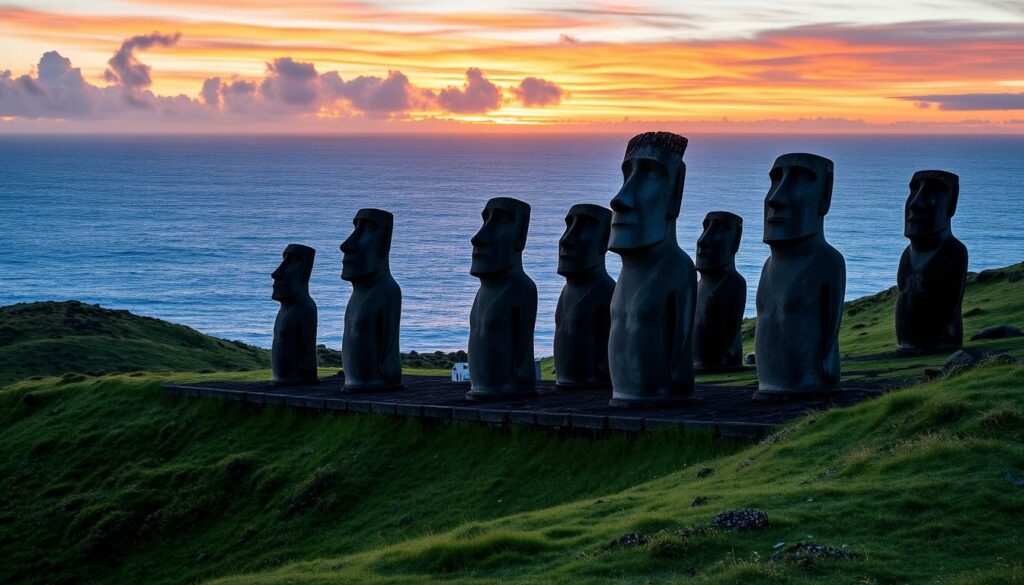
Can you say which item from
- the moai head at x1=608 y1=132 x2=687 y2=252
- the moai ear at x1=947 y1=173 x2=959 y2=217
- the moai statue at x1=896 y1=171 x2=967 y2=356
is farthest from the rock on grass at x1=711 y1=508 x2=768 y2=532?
the moai ear at x1=947 y1=173 x2=959 y2=217

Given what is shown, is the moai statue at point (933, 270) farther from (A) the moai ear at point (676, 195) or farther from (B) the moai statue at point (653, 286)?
(B) the moai statue at point (653, 286)

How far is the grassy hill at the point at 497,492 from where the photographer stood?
12492 millimetres

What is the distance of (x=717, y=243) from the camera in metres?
28.2

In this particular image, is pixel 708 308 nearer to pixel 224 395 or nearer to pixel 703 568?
pixel 224 395

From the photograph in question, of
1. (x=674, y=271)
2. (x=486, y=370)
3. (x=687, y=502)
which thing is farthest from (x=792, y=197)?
(x=687, y=502)

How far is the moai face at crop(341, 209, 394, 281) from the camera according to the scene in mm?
26578

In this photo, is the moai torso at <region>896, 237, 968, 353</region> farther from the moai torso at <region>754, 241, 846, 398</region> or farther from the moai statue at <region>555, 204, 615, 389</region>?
the moai statue at <region>555, 204, 615, 389</region>

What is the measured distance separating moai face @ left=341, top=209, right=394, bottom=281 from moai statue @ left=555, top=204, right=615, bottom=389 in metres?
3.58

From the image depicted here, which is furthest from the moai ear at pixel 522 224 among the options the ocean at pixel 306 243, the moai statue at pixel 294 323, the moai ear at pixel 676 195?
the ocean at pixel 306 243

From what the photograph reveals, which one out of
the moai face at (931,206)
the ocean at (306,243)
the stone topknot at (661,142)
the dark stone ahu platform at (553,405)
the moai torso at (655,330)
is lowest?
the ocean at (306,243)

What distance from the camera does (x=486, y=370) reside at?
79.9ft

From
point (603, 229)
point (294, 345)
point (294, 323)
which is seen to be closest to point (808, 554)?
point (603, 229)

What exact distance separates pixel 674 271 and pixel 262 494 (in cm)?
771

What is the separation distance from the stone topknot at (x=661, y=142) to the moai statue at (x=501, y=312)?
3.10 metres
